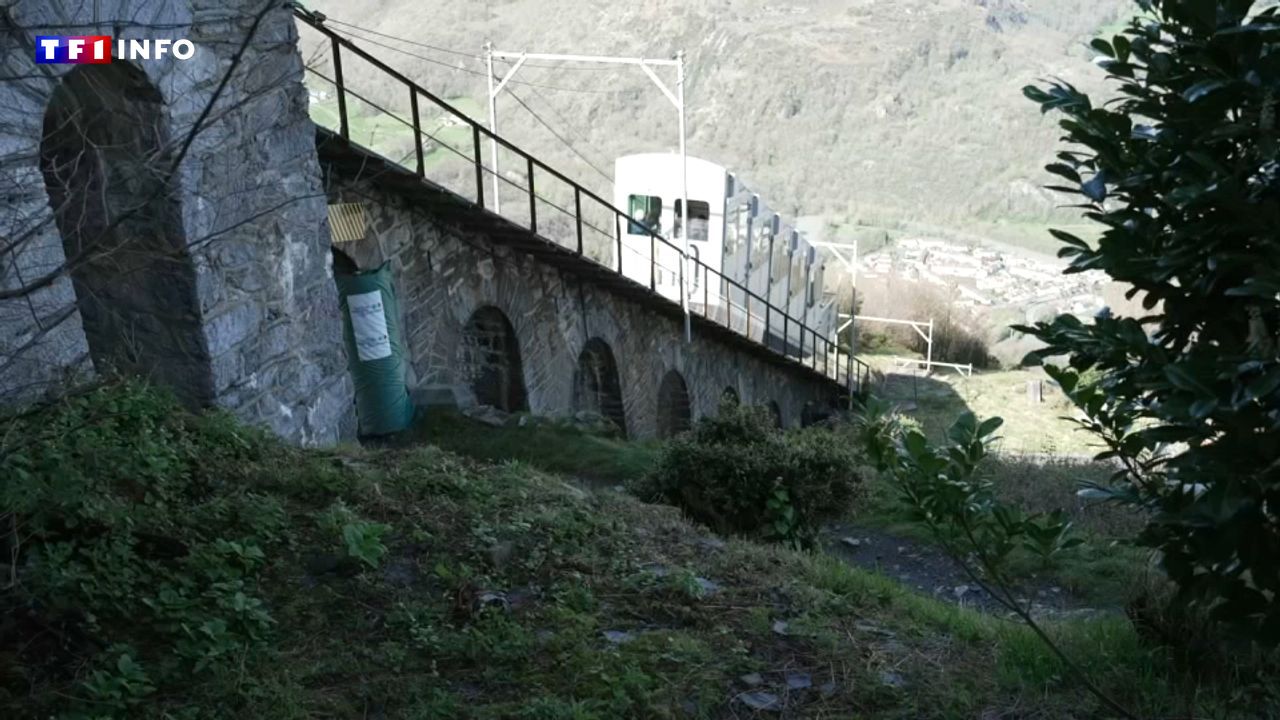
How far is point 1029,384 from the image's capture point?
33.3 m

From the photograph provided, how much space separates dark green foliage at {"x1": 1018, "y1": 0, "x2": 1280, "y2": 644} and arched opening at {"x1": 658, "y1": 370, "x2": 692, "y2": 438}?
14.8 metres

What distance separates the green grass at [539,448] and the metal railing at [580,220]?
7.03 ft

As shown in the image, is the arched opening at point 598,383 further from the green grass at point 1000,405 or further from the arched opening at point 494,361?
the green grass at point 1000,405

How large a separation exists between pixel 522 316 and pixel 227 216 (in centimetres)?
641

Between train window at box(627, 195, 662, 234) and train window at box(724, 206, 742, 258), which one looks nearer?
train window at box(724, 206, 742, 258)

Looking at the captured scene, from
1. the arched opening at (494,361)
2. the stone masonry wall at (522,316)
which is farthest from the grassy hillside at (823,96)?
the arched opening at (494,361)

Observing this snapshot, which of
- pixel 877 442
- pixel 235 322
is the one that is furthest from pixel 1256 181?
pixel 235 322

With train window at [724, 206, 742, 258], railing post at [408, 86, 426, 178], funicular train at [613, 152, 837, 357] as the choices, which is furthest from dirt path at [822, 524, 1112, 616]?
train window at [724, 206, 742, 258]

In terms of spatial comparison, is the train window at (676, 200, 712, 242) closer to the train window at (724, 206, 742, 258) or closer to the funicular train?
the funicular train

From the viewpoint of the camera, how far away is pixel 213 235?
12.2 ft

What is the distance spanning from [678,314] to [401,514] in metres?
12.1

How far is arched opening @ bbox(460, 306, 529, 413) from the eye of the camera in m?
13.4

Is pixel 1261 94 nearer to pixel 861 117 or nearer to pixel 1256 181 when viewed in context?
pixel 1256 181

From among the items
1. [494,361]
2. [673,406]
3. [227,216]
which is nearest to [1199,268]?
[227,216]
